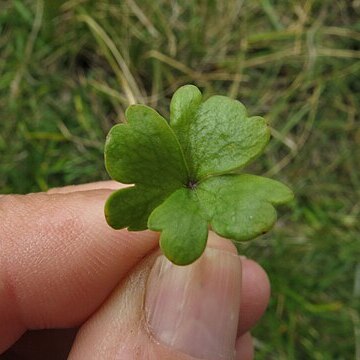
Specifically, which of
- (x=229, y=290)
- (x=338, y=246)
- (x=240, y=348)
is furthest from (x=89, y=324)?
(x=338, y=246)

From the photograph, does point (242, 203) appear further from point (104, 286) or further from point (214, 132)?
point (104, 286)

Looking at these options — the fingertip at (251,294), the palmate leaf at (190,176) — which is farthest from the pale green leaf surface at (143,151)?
the fingertip at (251,294)

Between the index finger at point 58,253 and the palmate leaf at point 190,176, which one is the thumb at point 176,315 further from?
Answer: the palmate leaf at point 190,176

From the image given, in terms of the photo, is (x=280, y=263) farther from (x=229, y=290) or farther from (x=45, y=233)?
(x=45, y=233)

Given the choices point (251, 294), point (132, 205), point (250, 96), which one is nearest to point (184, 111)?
point (132, 205)

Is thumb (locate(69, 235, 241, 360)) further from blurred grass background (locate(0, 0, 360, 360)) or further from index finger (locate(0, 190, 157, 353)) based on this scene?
blurred grass background (locate(0, 0, 360, 360))

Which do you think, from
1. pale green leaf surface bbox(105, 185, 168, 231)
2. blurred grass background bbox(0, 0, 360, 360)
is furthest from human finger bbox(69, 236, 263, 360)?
blurred grass background bbox(0, 0, 360, 360)

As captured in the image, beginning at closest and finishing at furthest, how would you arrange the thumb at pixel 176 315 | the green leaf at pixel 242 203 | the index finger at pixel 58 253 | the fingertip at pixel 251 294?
1. the green leaf at pixel 242 203
2. the thumb at pixel 176 315
3. the index finger at pixel 58 253
4. the fingertip at pixel 251 294
